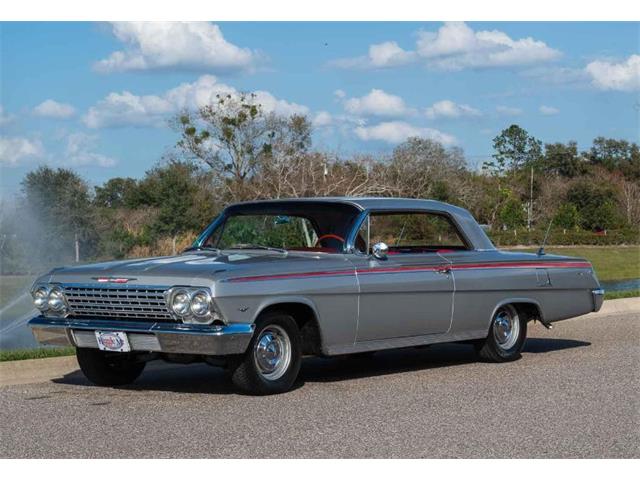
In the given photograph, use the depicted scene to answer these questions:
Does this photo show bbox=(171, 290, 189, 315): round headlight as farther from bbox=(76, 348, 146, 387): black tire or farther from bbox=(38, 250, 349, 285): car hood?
bbox=(76, 348, 146, 387): black tire

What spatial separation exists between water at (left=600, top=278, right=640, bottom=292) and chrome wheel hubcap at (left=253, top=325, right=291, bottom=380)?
56.6ft

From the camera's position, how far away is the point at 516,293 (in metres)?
11.7

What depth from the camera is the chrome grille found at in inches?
353

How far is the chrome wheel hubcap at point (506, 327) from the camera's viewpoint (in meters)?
11.7

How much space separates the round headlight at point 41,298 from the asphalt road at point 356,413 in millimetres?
752

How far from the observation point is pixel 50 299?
31.8ft

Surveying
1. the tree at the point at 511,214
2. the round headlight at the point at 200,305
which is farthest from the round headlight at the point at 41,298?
the tree at the point at 511,214

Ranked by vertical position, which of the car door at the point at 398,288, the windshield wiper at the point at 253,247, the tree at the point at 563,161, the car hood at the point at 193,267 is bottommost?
the car door at the point at 398,288

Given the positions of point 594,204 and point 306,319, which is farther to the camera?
point 594,204

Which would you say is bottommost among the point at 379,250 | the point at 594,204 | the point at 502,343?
the point at 502,343

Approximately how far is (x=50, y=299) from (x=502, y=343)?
4839 millimetres

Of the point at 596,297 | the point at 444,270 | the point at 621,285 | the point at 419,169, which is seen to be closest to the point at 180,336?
the point at 444,270

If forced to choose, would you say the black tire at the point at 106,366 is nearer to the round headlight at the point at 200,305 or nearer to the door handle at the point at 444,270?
the round headlight at the point at 200,305

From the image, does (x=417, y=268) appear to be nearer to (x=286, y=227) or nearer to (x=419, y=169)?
(x=286, y=227)
